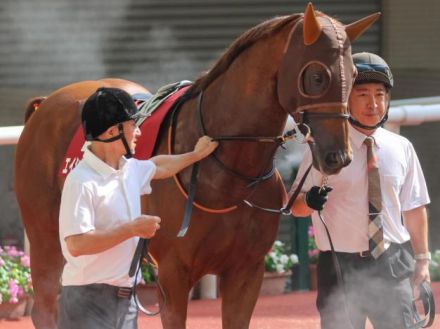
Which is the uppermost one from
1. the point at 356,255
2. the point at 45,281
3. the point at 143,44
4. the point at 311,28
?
the point at 311,28

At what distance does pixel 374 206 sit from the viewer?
5359mm

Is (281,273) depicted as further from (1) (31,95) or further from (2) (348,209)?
(2) (348,209)

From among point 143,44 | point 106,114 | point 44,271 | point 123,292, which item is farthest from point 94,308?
point 143,44

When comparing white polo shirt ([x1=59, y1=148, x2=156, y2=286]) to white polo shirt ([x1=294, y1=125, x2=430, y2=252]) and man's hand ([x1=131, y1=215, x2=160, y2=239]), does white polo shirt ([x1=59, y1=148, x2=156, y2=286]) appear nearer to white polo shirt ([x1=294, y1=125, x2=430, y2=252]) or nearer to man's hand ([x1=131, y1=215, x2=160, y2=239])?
man's hand ([x1=131, y1=215, x2=160, y2=239])

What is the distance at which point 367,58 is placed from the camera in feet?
17.8

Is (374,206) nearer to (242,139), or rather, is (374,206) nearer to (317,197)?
(317,197)

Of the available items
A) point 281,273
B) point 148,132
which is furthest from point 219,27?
point 148,132

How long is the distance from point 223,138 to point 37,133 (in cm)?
193

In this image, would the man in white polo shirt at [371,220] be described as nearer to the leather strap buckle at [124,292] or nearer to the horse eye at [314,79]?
the horse eye at [314,79]

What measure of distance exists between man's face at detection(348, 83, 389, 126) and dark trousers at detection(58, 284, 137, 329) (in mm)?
1416

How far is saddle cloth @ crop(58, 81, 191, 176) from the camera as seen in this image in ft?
18.9

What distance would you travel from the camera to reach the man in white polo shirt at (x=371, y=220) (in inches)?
209

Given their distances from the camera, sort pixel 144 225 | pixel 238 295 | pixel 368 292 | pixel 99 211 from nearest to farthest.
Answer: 1. pixel 144 225
2. pixel 99 211
3. pixel 368 292
4. pixel 238 295

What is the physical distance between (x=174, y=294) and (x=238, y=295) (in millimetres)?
309
